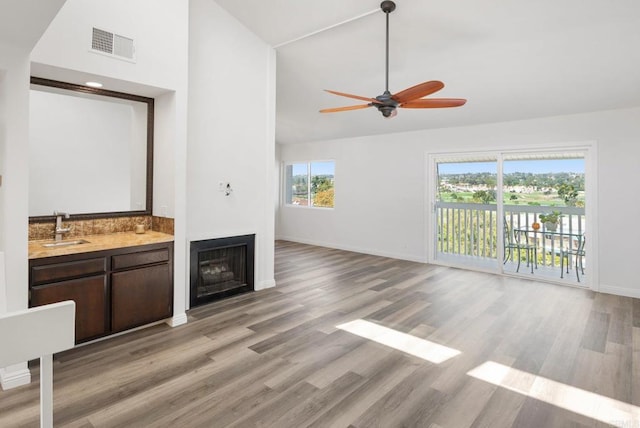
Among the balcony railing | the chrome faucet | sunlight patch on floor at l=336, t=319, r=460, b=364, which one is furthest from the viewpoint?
the balcony railing

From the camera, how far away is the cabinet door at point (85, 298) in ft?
8.59

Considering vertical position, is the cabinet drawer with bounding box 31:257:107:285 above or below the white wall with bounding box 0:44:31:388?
below

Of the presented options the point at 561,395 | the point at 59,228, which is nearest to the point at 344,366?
the point at 561,395

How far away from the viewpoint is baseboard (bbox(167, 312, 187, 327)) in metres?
3.37

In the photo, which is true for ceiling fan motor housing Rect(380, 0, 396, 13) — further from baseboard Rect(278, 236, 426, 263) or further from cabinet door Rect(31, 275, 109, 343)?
baseboard Rect(278, 236, 426, 263)

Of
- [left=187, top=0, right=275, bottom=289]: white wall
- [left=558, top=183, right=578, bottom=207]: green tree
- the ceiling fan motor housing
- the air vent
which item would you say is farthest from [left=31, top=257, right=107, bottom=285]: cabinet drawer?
[left=558, top=183, right=578, bottom=207]: green tree

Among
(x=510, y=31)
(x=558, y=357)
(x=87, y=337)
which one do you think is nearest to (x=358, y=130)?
(x=510, y=31)

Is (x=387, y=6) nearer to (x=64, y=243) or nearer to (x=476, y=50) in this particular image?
(x=476, y=50)

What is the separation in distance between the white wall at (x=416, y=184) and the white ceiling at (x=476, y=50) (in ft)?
0.91

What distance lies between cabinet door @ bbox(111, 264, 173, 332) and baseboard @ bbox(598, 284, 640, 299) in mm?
5447

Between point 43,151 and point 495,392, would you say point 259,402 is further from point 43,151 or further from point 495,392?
point 43,151

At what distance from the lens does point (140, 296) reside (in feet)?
10.4

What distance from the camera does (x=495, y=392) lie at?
2318 millimetres

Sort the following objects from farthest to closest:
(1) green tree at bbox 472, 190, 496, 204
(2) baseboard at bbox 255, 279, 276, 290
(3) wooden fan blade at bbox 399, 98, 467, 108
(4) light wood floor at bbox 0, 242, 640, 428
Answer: (1) green tree at bbox 472, 190, 496, 204 < (2) baseboard at bbox 255, 279, 276, 290 < (3) wooden fan blade at bbox 399, 98, 467, 108 < (4) light wood floor at bbox 0, 242, 640, 428
